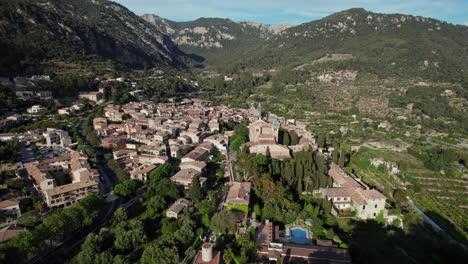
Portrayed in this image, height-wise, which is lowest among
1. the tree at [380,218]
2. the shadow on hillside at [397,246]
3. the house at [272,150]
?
the shadow on hillside at [397,246]

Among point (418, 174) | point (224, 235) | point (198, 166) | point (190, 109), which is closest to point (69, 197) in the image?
point (198, 166)

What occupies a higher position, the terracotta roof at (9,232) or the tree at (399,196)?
the terracotta roof at (9,232)

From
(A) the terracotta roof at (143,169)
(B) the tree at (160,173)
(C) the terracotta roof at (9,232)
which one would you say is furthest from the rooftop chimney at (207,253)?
(A) the terracotta roof at (143,169)

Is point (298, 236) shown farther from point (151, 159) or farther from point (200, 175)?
point (151, 159)

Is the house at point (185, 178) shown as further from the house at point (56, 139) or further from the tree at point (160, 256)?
the house at point (56, 139)

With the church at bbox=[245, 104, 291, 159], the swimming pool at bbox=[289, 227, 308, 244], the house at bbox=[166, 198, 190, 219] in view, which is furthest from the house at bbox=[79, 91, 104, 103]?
the swimming pool at bbox=[289, 227, 308, 244]

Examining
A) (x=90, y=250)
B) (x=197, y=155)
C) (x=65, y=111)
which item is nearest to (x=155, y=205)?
(x=90, y=250)

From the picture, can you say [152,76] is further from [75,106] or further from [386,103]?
[386,103]
